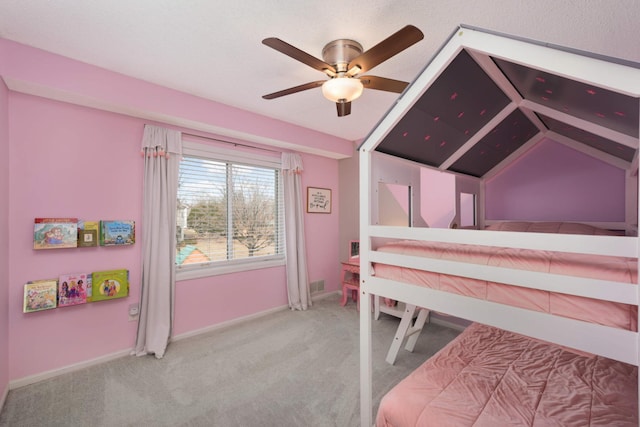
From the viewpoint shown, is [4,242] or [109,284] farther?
[109,284]

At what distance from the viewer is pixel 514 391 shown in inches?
49.6

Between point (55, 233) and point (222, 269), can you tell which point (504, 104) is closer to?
point (222, 269)

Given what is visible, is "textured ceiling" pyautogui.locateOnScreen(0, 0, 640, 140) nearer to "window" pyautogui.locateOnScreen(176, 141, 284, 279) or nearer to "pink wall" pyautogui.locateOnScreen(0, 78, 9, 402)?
"pink wall" pyautogui.locateOnScreen(0, 78, 9, 402)

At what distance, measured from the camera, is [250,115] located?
3027 mm

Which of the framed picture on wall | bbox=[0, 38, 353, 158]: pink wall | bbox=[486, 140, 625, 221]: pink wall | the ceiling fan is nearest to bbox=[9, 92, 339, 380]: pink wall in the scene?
bbox=[0, 38, 353, 158]: pink wall

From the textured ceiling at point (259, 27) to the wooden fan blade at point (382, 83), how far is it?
0.19 meters

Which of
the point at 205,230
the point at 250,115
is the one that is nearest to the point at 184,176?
the point at 205,230

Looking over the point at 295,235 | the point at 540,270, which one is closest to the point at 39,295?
the point at 295,235

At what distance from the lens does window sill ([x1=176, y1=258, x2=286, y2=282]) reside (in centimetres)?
285

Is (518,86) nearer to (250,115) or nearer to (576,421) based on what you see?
(576,421)

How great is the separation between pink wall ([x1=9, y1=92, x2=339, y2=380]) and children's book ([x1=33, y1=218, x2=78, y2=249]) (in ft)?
0.19

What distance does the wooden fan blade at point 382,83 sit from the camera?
68.2 inches

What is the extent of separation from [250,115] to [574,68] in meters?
2.79

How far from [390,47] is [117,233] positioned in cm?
261
